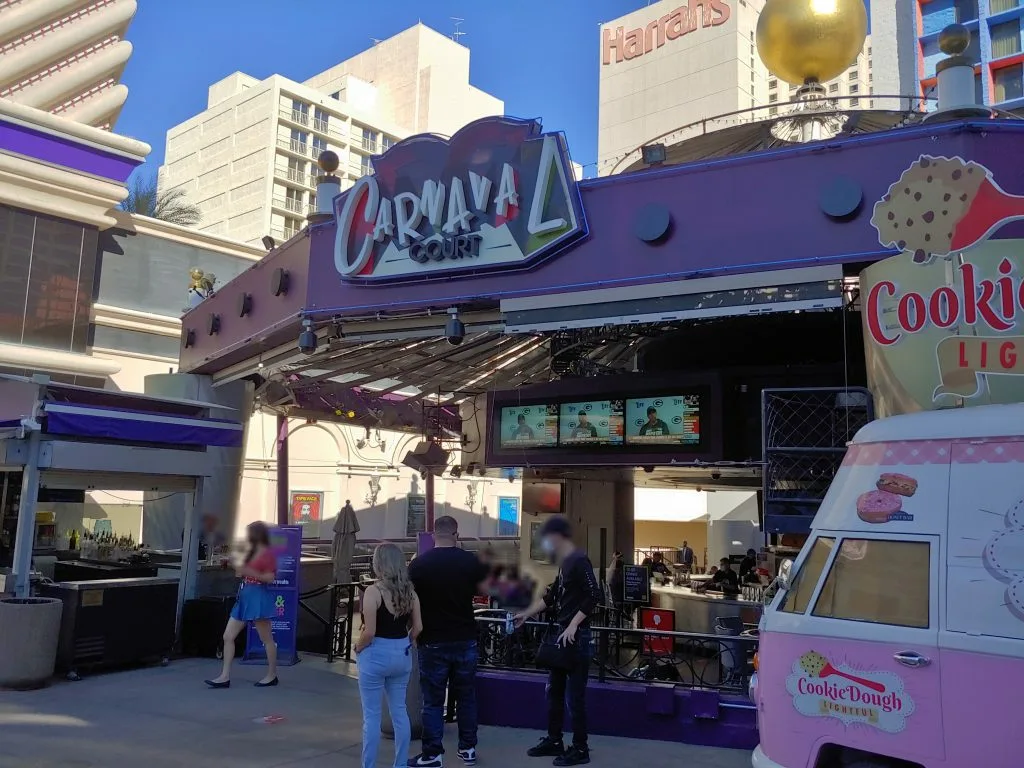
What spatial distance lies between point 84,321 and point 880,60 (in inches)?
2515

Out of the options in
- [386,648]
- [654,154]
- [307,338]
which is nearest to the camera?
[386,648]

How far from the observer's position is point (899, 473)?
4742 millimetres

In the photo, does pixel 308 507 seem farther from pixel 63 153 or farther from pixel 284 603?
pixel 284 603

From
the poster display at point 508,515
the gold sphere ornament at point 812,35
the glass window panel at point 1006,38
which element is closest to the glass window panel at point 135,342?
the gold sphere ornament at point 812,35

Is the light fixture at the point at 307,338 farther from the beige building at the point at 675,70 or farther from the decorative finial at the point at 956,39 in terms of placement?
the beige building at the point at 675,70

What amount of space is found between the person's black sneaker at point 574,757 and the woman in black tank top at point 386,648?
1352mm

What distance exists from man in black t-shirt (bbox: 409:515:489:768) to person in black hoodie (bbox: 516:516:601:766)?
70cm

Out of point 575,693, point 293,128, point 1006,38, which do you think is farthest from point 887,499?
point 293,128

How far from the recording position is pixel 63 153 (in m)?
20.7

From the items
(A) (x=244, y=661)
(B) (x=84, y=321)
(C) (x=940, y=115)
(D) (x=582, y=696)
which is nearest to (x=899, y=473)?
(D) (x=582, y=696)

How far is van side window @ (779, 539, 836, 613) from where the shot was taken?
4.86 m

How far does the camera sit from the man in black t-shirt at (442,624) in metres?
6.18

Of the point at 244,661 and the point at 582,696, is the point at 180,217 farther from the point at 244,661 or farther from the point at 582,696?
the point at 582,696

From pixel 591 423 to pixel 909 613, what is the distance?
724 centimetres
